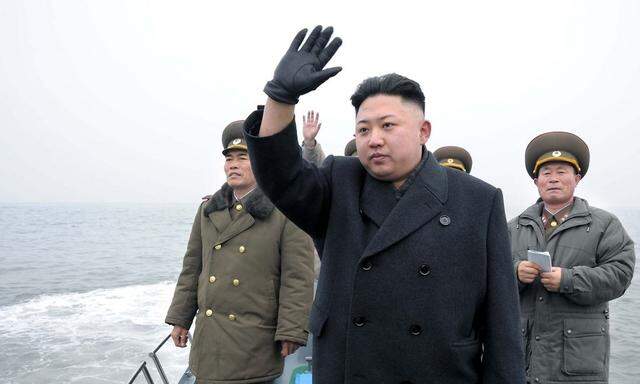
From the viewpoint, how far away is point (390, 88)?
1.79m

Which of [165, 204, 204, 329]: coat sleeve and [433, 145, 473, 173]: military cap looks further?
[433, 145, 473, 173]: military cap

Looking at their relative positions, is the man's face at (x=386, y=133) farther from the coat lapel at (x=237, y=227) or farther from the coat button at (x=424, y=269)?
the coat lapel at (x=237, y=227)

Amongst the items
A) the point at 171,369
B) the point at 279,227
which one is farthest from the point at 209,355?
the point at 171,369

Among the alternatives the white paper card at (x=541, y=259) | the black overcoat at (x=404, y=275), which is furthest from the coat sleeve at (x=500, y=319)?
the white paper card at (x=541, y=259)

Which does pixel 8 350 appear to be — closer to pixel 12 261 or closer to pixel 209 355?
pixel 209 355

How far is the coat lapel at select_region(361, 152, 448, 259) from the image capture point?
1.75m

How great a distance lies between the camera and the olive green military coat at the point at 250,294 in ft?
9.73

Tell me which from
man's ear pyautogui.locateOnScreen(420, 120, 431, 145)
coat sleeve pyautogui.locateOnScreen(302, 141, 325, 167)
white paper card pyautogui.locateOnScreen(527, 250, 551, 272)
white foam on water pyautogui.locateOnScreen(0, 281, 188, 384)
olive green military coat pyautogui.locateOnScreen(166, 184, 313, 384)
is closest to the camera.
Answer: man's ear pyautogui.locateOnScreen(420, 120, 431, 145)

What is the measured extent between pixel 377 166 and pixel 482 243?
508 mm

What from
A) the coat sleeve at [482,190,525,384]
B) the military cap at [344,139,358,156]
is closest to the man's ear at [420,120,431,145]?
the coat sleeve at [482,190,525,384]

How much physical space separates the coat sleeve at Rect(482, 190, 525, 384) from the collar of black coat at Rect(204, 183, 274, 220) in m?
1.67

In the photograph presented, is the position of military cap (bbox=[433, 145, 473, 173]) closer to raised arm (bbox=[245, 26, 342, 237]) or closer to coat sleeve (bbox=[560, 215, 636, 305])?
coat sleeve (bbox=[560, 215, 636, 305])

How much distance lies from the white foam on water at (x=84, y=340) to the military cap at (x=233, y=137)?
24.0 ft

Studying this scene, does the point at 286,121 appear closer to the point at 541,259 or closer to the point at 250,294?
the point at 250,294
